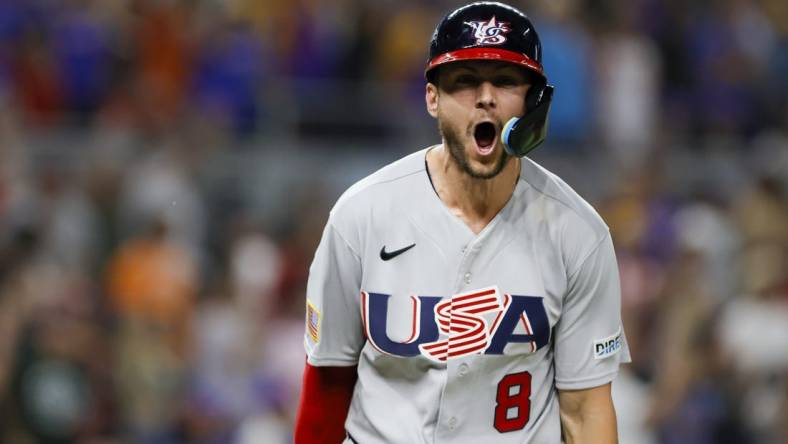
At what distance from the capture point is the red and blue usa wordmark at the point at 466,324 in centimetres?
389

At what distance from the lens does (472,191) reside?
402 centimetres

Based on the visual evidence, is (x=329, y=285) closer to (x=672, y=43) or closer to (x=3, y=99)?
(x=3, y=99)

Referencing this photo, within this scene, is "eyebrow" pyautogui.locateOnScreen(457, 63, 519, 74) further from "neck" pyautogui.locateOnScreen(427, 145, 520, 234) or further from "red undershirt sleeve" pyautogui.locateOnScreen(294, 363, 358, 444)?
"red undershirt sleeve" pyautogui.locateOnScreen(294, 363, 358, 444)

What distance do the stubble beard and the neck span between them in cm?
10

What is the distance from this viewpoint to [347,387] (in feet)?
13.7

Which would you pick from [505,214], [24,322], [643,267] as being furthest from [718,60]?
[505,214]

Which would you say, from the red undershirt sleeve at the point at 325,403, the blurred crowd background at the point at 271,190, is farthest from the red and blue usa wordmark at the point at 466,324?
the blurred crowd background at the point at 271,190

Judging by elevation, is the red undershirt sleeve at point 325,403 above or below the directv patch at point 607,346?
below

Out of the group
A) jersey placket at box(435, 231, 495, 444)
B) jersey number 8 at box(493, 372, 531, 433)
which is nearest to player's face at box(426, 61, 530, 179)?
jersey placket at box(435, 231, 495, 444)

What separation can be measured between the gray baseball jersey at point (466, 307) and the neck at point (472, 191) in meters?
0.03

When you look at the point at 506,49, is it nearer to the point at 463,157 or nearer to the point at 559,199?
the point at 463,157

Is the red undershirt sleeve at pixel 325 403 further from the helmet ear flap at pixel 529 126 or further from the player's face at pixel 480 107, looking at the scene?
the helmet ear flap at pixel 529 126

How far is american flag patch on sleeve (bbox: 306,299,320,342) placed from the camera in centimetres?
404

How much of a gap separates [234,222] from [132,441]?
6.51ft
